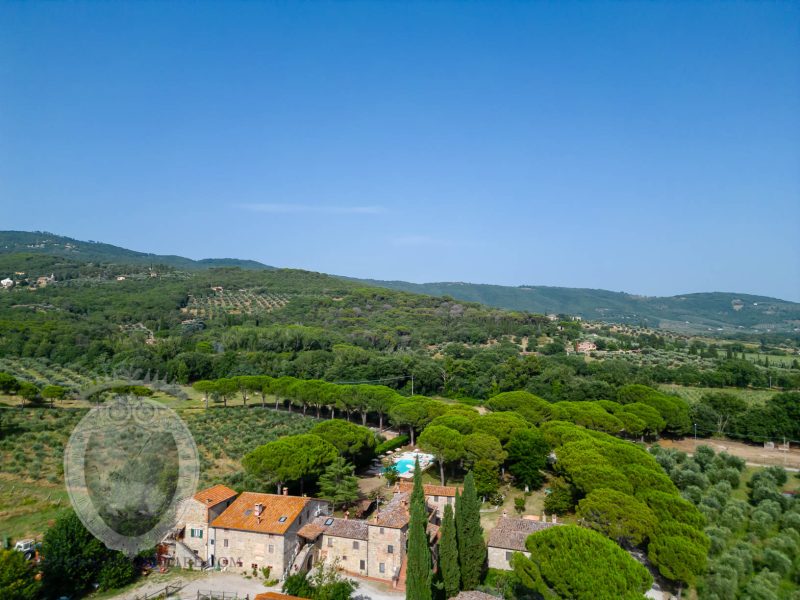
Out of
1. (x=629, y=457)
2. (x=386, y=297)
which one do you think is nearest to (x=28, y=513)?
(x=629, y=457)

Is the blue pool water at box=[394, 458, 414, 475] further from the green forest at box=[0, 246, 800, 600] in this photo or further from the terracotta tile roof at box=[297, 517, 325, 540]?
the terracotta tile roof at box=[297, 517, 325, 540]

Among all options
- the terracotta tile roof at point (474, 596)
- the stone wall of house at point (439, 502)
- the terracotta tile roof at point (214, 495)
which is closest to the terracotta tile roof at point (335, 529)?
the terracotta tile roof at point (214, 495)

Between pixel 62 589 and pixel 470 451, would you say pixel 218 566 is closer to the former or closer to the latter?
pixel 62 589

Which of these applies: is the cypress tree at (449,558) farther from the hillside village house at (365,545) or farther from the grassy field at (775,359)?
the grassy field at (775,359)

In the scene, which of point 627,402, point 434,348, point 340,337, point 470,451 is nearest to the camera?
point 470,451

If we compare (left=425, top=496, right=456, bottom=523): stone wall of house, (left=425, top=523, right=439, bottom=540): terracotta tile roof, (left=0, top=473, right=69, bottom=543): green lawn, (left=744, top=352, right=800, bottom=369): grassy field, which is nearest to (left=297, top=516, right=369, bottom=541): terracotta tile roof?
(left=425, top=523, right=439, bottom=540): terracotta tile roof

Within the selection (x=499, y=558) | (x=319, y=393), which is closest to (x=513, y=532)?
(x=499, y=558)
